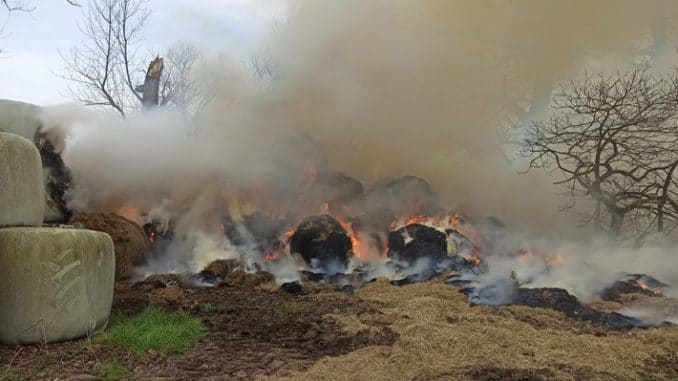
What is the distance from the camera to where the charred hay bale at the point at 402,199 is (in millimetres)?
13732

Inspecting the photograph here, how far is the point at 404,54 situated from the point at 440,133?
2616 mm

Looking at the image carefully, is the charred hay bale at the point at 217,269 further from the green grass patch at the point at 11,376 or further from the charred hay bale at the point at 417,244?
the green grass patch at the point at 11,376

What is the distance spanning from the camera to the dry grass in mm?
5340

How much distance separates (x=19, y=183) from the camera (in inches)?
241

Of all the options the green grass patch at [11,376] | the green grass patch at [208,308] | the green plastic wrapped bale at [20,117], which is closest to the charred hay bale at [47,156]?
the green plastic wrapped bale at [20,117]

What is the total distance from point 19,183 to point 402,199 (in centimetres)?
941

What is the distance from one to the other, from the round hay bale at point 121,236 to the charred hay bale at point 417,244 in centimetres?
529

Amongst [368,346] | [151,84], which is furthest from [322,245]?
[151,84]

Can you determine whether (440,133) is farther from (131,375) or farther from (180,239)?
(131,375)

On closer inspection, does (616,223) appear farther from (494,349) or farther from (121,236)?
(121,236)

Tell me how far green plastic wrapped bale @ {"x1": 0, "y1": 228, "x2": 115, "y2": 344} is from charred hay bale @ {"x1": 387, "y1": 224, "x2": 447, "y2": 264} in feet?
24.1

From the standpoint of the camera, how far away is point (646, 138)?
11727mm

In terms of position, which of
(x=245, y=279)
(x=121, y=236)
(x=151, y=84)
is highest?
(x=151, y=84)

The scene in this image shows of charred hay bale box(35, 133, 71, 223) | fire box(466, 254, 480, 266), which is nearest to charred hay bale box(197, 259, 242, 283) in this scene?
charred hay bale box(35, 133, 71, 223)
